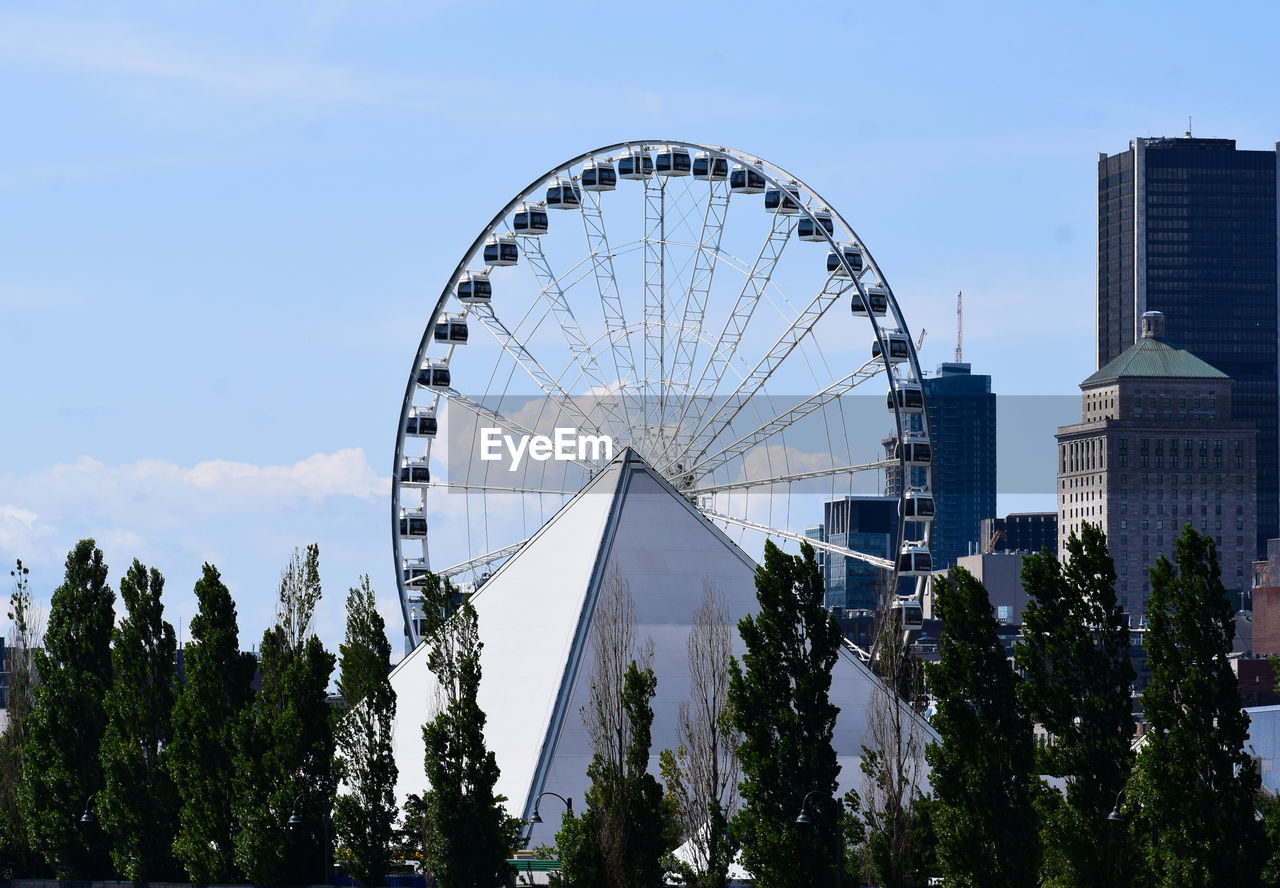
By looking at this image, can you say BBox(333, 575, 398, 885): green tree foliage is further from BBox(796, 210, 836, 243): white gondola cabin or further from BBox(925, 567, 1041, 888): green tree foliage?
BBox(796, 210, 836, 243): white gondola cabin

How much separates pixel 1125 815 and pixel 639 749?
11.9 m

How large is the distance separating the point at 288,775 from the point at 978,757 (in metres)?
18.8

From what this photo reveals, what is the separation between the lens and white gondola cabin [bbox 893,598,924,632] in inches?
2709

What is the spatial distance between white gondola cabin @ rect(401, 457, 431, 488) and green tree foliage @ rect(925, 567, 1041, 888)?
31.0 metres

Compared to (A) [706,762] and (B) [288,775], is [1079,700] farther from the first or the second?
(B) [288,775]

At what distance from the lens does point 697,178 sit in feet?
247

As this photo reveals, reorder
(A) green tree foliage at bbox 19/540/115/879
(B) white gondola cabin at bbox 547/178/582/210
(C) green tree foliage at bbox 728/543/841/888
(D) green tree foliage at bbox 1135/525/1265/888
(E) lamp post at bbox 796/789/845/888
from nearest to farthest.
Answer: (D) green tree foliage at bbox 1135/525/1265/888, (E) lamp post at bbox 796/789/845/888, (C) green tree foliage at bbox 728/543/841/888, (A) green tree foliage at bbox 19/540/115/879, (B) white gondola cabin at bbox 547/178/582/210

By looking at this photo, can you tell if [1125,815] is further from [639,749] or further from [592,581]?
[592,581]

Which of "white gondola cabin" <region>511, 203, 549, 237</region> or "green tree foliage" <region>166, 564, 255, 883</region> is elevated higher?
"white gondola cabin" <region>511, 203, 549, 237</region>

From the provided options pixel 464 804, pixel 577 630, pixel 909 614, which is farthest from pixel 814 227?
pixel 464 804

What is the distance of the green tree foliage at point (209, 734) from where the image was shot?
57.8m

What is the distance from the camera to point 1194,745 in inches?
1718

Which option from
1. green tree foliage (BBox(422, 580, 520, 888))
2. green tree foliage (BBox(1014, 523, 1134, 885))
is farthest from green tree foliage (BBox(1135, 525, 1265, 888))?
green tree foliage (BBox(422, 580, 520, 888))

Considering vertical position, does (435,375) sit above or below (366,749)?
above
